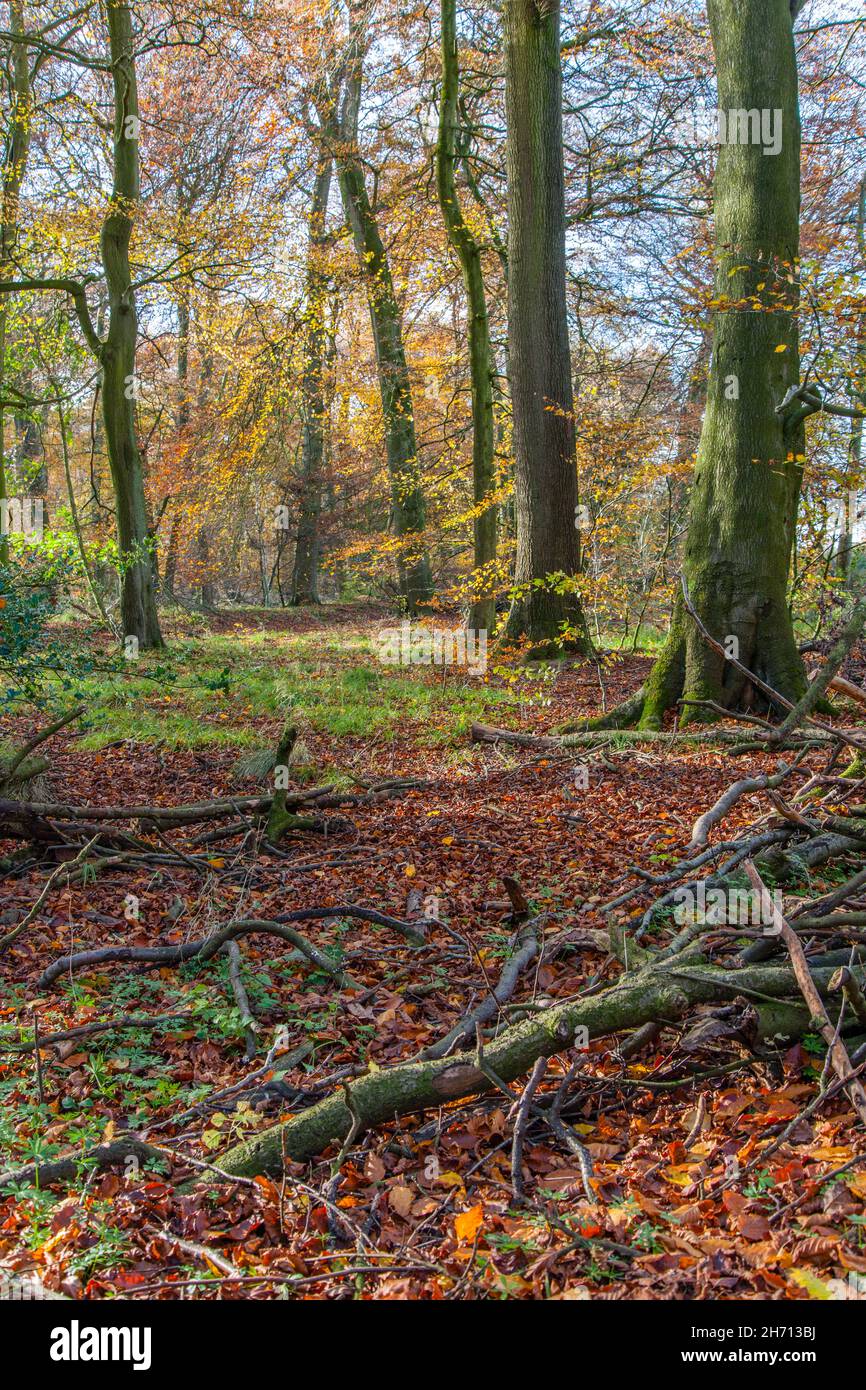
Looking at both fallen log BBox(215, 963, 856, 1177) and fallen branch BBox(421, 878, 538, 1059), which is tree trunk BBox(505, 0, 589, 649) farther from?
fallen log BBox(215, 963, 856, 1177)

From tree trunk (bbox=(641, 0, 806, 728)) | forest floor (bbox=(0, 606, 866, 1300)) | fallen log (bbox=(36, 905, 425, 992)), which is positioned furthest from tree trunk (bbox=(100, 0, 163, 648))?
fallen log (bbox=(36, 905, 425, 992))

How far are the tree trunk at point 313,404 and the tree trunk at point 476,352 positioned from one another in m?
2.48

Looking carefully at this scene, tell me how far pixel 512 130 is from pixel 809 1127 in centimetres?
1093

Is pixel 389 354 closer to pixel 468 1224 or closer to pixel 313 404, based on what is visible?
pixel 313 404

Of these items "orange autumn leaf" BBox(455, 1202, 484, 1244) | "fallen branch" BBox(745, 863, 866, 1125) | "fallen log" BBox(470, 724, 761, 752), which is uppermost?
"fallen log" BBox(470, 724, 761, 752)

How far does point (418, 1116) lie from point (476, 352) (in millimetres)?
10832

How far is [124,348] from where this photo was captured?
12250 millimetres

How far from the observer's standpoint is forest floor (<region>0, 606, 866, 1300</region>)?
211cm

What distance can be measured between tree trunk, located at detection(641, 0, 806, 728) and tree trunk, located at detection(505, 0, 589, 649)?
11.0 ft

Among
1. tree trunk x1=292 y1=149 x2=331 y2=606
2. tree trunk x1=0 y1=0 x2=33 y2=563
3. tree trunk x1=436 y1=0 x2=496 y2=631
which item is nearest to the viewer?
tree trunk x1=436 y1=0 x2=496 y2=631

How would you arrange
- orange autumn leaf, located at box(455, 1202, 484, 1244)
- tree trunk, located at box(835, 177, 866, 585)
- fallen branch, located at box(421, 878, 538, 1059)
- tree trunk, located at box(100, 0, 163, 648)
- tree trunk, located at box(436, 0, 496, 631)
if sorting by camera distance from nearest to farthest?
orange autumn leaf, located at box(455, 1202, 484, 1244)
fallen branch, located at box(421, 878, 538, 1059)
tree trunk, located at box(835, 177, 866, 585)
tree trunk, located at box(436, 0, 496, 631)
tree trunk, located at box(100, 0, 163, 648)

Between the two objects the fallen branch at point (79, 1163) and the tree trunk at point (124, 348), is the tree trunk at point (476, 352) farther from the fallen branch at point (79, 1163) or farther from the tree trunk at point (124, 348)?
the fallen branch at point (79, 1163)
